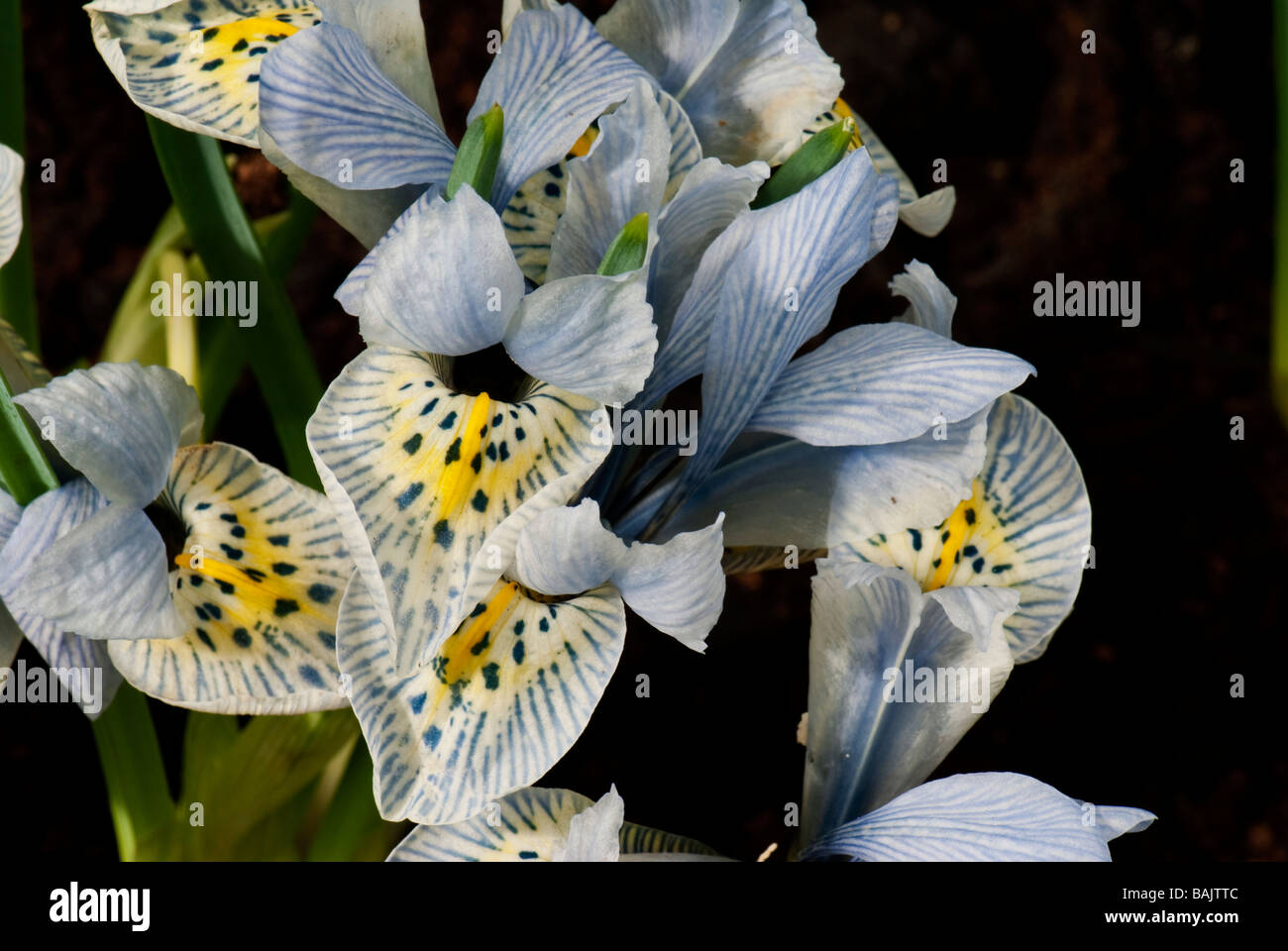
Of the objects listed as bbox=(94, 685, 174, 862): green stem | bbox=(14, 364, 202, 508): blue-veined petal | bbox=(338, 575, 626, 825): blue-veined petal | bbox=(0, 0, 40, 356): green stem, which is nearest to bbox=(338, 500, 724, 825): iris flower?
bbox=(338, 575, 626, 825): blue-veined petal

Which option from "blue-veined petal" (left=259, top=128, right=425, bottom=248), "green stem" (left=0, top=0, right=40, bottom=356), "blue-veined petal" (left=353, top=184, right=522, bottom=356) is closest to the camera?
"blue-veined petal" (left=353, top=184, right=522, bottom=356)

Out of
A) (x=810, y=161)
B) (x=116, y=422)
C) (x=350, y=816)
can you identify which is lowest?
(x=350, y=816)

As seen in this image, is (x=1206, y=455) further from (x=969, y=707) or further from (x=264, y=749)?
(x=264, y=749)

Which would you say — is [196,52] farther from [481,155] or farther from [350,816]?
[350,816]

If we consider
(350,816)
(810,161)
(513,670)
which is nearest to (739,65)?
(810,161)

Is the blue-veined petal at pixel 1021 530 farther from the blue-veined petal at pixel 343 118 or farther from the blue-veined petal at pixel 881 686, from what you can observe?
the blue-veined petal at pixel 343 118

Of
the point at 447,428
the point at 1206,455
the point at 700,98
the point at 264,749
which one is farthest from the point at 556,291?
the point at 1206,455

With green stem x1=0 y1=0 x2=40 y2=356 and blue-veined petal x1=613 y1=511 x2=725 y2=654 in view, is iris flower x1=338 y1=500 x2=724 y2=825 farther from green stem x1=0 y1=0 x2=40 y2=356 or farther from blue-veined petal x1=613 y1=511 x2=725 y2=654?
green stem x1=0 y1=0 x2=40 y2=356
